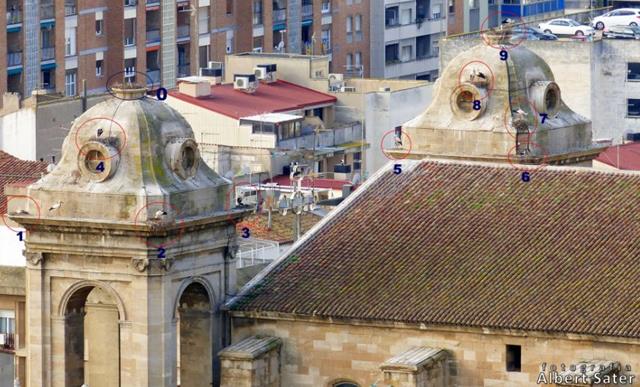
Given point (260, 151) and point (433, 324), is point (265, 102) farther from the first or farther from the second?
point (433, 324)

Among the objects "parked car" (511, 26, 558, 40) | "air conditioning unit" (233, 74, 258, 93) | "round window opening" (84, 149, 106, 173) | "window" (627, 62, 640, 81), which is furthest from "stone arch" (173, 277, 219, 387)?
"window" (627, 62, 640, 81)

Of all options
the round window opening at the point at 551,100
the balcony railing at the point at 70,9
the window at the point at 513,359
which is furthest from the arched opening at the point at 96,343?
the balcony railing at the point at 70,9

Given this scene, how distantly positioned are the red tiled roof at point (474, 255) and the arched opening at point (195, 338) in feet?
3.74

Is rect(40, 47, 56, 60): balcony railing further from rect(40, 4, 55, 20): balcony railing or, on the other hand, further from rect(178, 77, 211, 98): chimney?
rect(178, 77, 211, 98): chimney

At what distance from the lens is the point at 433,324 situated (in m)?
106

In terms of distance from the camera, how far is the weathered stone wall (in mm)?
103875

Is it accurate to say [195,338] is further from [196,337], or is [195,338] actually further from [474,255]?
[474,255]

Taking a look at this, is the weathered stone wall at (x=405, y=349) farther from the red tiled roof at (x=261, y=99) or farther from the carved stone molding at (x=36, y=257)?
the red tiled roof at (x=261, y=99)

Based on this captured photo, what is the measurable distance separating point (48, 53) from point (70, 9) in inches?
115

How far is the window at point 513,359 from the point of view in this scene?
345ft

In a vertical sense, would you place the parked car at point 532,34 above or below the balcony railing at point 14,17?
below

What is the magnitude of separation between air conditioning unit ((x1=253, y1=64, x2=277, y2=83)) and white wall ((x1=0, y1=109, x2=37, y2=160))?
2161 centimetres

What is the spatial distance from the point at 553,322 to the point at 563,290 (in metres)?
1.60

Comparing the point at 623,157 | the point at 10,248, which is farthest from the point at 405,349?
the point at 623,157
